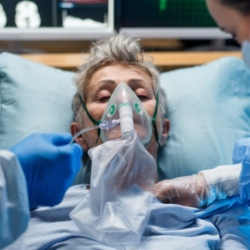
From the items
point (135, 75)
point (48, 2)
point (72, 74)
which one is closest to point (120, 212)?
point (135, 75)

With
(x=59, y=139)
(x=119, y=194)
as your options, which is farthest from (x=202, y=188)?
(x=59, y=139)

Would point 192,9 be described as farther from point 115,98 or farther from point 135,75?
point 115,98

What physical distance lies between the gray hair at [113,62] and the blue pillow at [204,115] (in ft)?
0.42

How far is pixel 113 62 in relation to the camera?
7.04 feet

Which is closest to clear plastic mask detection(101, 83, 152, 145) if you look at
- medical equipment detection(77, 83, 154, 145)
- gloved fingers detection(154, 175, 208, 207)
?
medical equipment detection(77, 83, 154, 145)

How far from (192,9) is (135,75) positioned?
95 centimetres

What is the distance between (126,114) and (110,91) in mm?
262

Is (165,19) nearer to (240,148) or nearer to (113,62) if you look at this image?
(113,62)

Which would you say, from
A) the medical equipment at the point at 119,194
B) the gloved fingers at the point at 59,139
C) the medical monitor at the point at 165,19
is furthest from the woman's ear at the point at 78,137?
the medical monitor at the point at 165,19

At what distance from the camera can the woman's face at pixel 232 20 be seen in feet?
4.72

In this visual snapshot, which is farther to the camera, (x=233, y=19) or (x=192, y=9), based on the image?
(x=192, y=9)

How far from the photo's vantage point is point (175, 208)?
1785 millimetres

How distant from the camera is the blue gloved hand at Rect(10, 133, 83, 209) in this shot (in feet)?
4.91

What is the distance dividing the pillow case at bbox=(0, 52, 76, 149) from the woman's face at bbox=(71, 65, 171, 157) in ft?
0.58
